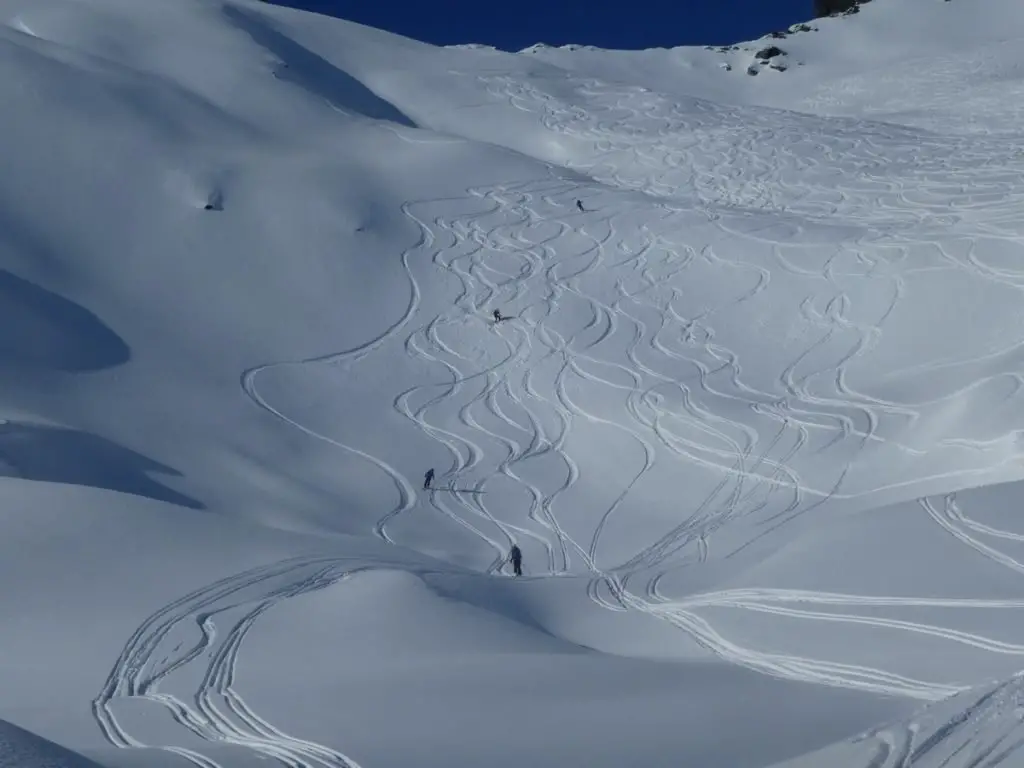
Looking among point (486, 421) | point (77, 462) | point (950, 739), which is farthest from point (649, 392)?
point (950, 739)

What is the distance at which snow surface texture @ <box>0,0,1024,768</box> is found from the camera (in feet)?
A: 21.2

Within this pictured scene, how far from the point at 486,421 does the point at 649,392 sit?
238 centimetres

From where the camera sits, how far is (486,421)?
15.2m

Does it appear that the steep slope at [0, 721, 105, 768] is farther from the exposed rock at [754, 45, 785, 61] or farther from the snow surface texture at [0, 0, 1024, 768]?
the exposed rock at [754, 45, 785, 61]

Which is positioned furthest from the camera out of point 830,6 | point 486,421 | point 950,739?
point 830,6

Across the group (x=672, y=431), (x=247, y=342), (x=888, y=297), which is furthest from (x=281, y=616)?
(x=888, y=297)

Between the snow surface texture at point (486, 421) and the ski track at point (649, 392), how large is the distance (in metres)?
0.06

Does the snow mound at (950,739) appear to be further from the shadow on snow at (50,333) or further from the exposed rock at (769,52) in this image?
the exposed rock at (769,52)

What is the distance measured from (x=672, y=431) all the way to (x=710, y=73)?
38.3 meters

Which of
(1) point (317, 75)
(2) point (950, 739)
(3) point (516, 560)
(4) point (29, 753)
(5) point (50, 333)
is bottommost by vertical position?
(4) point (29, 753)

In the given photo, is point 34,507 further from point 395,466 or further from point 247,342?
point 247,342

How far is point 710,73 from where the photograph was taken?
49.1 meters

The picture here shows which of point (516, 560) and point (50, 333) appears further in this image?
point (50, 333)

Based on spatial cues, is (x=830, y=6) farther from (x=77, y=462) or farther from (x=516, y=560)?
(x=77, y=462)
